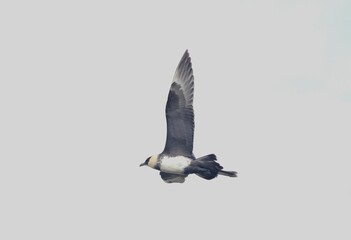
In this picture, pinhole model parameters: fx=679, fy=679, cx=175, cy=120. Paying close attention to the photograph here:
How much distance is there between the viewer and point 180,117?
55.7 feet

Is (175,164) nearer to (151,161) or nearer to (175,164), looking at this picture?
(175,164)

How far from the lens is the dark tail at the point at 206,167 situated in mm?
16156

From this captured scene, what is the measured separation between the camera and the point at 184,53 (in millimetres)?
17891

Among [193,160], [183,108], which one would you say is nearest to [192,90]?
[183,108]

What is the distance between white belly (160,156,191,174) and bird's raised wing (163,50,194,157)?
0.43ft

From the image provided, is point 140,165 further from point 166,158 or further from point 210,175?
point 210,175

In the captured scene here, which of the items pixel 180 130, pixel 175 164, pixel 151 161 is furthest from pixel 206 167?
pixel 151 161

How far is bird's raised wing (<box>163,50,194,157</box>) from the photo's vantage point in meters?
17.0

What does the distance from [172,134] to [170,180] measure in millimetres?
1658

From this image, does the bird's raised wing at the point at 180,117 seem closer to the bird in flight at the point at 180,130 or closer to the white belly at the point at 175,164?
the bird in flight at the point at 180,130

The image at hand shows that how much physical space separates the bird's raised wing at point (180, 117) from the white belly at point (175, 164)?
13 centimetres

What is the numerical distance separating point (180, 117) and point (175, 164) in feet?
3.93

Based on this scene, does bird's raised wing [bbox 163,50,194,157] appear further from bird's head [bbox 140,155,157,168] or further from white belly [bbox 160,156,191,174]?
bird's head [bbox 140,155,157,168]

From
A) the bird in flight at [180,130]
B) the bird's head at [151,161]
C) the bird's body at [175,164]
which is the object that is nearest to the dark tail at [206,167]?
the bird in flight at [180,130]
